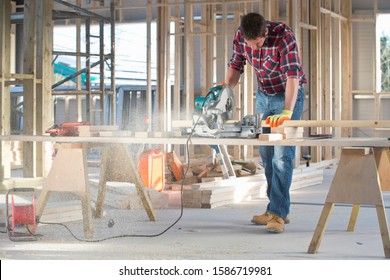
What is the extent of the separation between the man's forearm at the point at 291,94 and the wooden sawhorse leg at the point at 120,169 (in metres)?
1.49

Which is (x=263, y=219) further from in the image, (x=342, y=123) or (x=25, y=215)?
(x=25, y=215)

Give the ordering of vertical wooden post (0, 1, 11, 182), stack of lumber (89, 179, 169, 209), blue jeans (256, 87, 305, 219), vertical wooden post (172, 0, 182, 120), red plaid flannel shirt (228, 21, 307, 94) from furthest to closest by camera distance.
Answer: vertical wooden post (172, 0, 182, 120) → vertical wooden post (0, 1, 11, 182) → stack of lumber (89, 179, 169, 209) → blue jeans (256, 87, 305, 219) → red plaid flannel shirt (228, 21, 307, 94)

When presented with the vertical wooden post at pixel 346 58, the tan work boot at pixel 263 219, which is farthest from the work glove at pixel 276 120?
the vertical wooden post at pixel 346 58

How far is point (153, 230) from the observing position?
642 centimetres

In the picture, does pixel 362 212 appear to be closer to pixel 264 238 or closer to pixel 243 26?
pixel 264 238

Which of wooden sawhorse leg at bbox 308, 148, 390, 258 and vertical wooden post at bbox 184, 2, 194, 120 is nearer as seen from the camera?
wooden sawhorse leg at bbox 308, 148, 390, 258

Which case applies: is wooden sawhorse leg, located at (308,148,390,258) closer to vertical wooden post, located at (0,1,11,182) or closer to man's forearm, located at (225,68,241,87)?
man's forearm, located at (225,68,241,87)

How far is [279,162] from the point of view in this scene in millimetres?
6117

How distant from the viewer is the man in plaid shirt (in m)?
5.84

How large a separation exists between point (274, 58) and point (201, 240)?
1497 millimetres

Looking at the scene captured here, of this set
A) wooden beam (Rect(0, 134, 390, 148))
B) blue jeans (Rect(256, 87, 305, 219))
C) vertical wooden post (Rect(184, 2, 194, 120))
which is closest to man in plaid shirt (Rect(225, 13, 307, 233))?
blue jeans (Rect(256, 87, 305, 219))

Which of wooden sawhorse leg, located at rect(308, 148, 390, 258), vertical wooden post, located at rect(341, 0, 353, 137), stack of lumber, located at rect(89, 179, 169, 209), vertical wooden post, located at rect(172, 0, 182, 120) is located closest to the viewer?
wooden sawhorse leg, located at rect(308, 148, 390, 258)

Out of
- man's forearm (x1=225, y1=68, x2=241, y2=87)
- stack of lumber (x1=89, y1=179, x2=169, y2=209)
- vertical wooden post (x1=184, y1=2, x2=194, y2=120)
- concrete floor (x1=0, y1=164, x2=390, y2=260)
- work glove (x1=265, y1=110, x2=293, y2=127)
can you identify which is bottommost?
concrete floor (x1=0, y1=164, x2=390, y2=260)

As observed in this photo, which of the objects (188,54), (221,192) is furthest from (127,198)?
(188,54)
